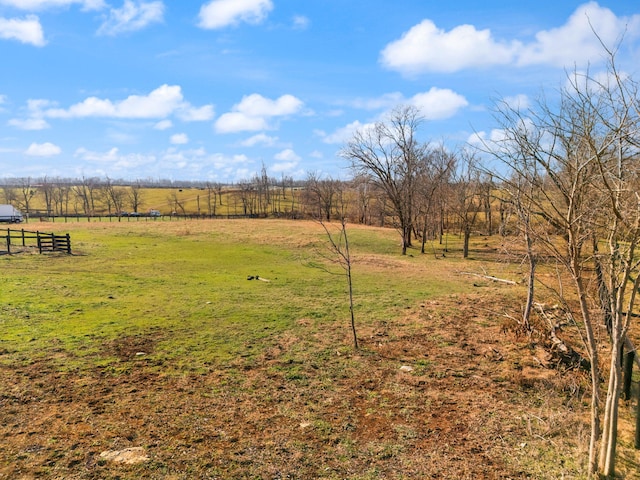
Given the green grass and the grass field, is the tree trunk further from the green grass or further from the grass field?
the grass field

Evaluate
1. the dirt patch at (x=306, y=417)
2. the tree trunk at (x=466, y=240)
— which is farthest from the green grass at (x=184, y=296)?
the tree trunk at (x=466, y=240)

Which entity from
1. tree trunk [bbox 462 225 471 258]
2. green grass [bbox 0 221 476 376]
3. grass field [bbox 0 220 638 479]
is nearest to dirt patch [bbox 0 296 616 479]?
grass field [bbox 0 220 638 479]

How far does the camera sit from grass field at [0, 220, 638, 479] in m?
5.52

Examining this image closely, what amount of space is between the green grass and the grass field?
3.5 inches

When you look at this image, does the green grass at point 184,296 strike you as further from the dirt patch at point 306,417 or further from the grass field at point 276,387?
the dirt patch at point 306,417

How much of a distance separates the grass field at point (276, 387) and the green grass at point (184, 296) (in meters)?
0.09

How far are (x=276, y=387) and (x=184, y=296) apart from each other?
8697 mm

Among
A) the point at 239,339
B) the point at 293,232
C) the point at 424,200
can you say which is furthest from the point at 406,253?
the point at 239,339

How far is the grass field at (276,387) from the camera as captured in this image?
5523 mm

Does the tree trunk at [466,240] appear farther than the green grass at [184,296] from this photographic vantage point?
Yes

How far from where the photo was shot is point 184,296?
15375 mm

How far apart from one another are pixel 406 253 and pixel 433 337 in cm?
2254

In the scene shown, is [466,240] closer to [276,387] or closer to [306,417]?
[276,387]

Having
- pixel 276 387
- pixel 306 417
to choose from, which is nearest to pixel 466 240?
pixel 276 387
